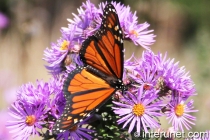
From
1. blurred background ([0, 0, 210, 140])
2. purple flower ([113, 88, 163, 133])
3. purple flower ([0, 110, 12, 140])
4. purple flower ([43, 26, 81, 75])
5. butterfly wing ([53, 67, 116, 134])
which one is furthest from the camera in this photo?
blurred background ([0, 0, 210, 140])

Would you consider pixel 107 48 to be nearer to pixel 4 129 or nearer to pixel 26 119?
pixel 26 119

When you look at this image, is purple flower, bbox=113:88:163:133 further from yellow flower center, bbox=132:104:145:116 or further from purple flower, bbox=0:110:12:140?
purple flower, bbox=0:110:12:140

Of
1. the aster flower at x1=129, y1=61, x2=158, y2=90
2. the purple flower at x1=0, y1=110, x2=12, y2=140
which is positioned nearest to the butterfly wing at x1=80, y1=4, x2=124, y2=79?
the aster flower at x1=129, y1=61, x2=158, y2=90

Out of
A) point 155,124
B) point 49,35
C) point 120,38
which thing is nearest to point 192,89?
point 155,124

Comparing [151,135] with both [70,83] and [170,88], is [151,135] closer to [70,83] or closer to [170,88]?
[170,88]

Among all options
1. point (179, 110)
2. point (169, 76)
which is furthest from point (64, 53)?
point (179, 110)

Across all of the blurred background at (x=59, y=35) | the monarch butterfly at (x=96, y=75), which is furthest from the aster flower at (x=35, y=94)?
the blurred background at (x=59, y=35)

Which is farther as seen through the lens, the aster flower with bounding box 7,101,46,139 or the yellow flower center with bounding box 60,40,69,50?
the yellow flower center with bounding box 60,40,69,50
